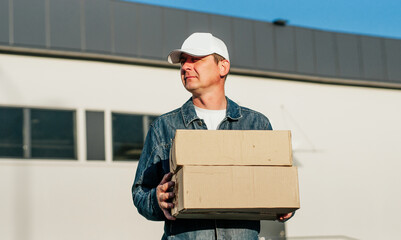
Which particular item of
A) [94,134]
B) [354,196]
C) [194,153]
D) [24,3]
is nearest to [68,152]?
[94,134]

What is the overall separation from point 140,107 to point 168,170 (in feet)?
38.4

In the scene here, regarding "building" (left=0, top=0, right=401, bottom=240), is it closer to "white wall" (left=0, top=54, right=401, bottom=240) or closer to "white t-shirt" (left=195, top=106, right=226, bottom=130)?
"white wall" (left=0, top=54, right=401, bottom=240)

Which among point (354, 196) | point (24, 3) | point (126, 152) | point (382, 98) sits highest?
point (24, 3)

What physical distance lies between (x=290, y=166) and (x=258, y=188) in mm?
218

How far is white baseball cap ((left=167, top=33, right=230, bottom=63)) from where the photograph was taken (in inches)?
164

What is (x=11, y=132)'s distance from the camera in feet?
46.4

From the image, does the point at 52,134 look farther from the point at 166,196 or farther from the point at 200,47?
the point at 166,196

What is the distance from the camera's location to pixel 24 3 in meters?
13.9

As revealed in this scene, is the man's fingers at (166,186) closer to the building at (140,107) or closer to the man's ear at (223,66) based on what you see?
the man's ear at (223,66)

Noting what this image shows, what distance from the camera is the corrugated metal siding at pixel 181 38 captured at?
1412cm

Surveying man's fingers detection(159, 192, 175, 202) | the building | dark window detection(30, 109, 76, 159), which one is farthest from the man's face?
dark window detection(30, 109, 76, 159)

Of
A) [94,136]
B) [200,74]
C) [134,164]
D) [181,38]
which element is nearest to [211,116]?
[200,74]

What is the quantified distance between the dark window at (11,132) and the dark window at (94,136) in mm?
1420

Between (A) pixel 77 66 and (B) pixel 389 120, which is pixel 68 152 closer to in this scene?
(A) pixel 77 66
